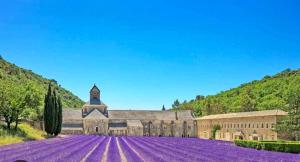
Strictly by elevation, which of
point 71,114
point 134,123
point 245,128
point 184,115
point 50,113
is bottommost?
point 245,128

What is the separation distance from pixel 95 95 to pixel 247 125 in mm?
50023

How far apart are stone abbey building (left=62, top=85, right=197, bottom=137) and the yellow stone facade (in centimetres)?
1211

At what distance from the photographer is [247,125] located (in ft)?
261

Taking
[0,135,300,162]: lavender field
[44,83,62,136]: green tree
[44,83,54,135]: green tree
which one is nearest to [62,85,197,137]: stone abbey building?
[44,83,62,136]: green tree

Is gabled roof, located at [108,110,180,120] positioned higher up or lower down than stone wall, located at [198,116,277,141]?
higher up

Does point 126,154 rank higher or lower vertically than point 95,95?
lower

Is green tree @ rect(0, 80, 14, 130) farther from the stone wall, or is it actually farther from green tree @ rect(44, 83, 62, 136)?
the stone wall

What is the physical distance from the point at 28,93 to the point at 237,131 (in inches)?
1632

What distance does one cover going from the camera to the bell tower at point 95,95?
117 meters

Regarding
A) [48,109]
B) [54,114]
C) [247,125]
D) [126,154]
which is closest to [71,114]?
[54,114]

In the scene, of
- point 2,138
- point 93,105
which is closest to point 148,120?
point 93,105

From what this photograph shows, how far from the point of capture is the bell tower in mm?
116938

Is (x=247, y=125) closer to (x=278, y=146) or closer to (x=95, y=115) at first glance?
(x=278, y=146)

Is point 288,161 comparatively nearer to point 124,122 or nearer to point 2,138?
point 2,138
